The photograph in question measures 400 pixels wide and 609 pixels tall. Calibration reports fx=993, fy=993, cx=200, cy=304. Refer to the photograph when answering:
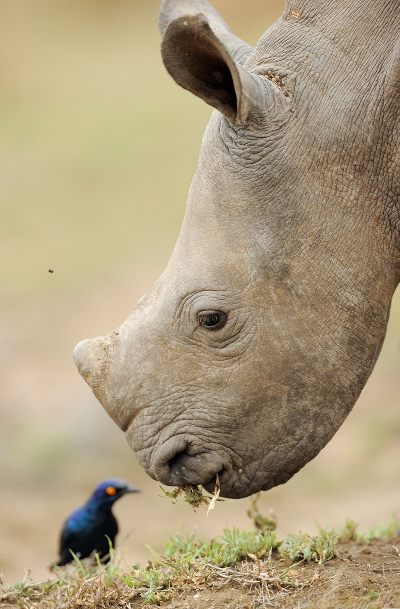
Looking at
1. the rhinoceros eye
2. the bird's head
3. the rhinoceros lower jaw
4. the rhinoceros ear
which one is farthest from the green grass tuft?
the rhinoceros ear

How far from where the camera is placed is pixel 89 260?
730 inches

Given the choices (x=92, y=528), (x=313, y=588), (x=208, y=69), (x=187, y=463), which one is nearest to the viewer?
(x=208, y=69)

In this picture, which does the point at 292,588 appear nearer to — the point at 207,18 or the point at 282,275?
the point at 282,275

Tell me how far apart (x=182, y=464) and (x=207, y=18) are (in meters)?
2.11

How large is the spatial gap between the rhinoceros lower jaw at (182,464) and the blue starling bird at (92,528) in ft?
6.84

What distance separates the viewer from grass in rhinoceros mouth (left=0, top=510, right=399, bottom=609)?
4.33m

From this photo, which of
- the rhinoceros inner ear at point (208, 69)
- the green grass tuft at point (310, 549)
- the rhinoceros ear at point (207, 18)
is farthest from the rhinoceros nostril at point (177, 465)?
the rhinoceros ear at point (207, 18)

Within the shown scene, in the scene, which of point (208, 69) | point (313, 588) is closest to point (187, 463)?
point (313, 588)

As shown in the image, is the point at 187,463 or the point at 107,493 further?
the point at 107,493

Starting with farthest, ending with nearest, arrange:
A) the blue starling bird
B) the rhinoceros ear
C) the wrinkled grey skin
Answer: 1. the blue starling bird
2. the rhinoceros ear
3. the wrinkled grey skin

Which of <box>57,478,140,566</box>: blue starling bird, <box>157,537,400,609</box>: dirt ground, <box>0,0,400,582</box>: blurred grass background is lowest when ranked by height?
<box>157,537,400,609</box>: dirt ground

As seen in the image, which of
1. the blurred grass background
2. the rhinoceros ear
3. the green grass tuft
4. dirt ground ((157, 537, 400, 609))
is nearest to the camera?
dirt ground ((157, 537, 400, 609))

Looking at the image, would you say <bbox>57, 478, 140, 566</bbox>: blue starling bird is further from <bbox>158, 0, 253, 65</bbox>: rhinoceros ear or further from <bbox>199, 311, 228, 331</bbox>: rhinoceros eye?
<bbox>158, 0, 253, 65</bbox>: rhinoceros ear

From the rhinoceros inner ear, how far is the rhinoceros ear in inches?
24.8
